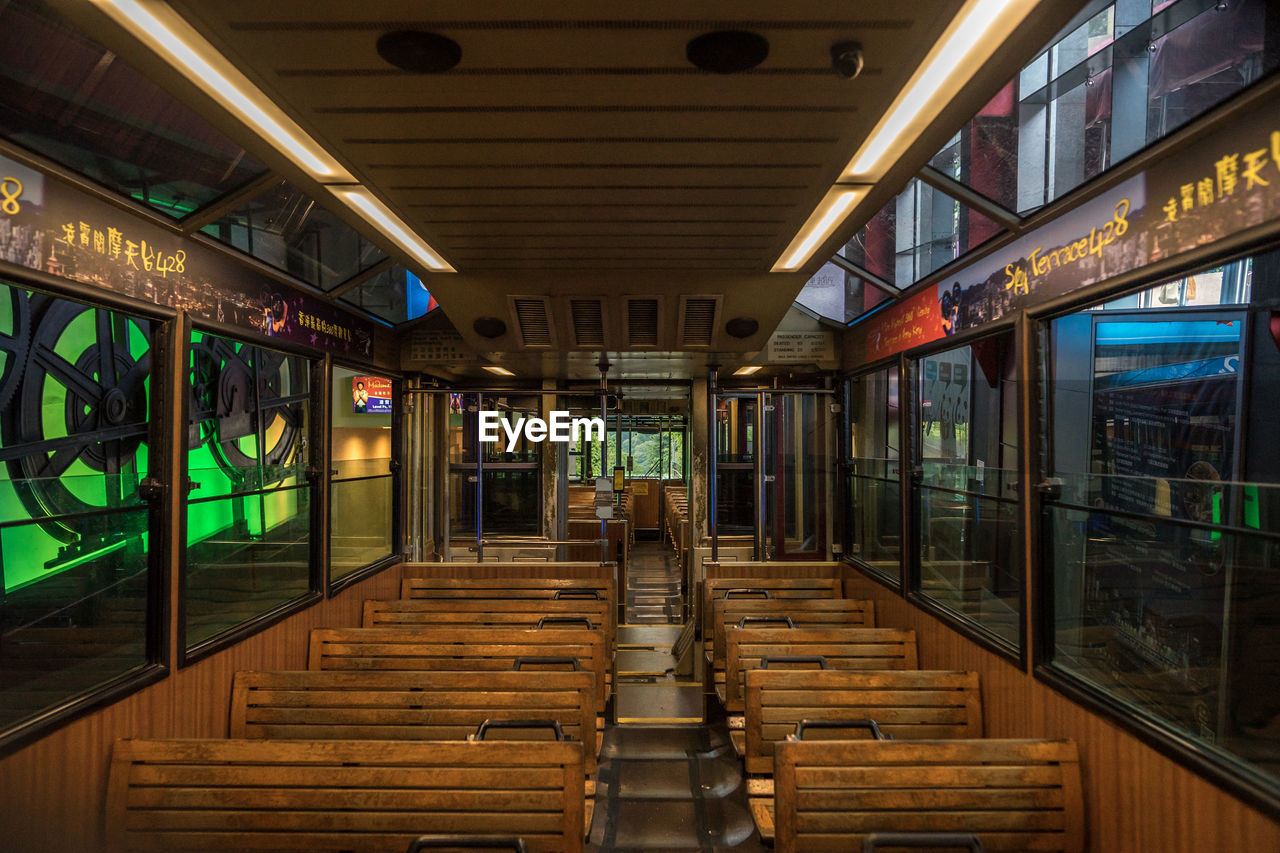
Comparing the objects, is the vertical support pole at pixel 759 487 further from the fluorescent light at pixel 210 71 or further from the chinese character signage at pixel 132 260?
the fluorescent light at pixel 210 71

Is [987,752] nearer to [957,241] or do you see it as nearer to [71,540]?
[957,241]

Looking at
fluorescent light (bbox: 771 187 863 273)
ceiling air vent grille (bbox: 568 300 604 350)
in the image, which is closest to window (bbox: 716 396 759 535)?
ceiling air vent grille (bbox: 568 300 604 350)

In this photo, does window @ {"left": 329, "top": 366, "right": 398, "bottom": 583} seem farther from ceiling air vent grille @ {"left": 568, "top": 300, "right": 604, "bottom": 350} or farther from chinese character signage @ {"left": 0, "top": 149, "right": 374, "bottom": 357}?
ceiling air vent grille @ {"left": 568, "top": 300, "right": 604, "bottom": 350}

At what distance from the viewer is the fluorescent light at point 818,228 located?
273cm

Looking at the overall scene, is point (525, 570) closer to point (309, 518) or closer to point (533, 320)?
point (309, 518)

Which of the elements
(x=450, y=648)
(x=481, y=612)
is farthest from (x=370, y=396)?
(x=450, y=648)

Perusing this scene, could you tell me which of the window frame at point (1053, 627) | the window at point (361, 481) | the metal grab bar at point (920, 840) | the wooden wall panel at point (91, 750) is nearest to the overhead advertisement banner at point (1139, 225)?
the window frame at point (1053, 627)

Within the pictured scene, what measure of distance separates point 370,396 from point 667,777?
4.75 m

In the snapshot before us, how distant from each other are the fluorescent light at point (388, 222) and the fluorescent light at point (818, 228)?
→ 1.84 meters

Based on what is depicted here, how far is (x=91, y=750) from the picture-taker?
2.74m

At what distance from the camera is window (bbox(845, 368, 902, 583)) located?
5117 mm

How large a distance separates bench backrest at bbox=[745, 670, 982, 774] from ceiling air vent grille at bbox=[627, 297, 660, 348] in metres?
2.30

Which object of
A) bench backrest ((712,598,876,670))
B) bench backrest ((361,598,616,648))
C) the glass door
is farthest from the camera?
the glass door

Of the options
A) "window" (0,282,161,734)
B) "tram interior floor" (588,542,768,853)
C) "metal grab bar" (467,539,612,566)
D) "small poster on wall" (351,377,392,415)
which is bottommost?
"tram interior floor" (588,542,768,853)
